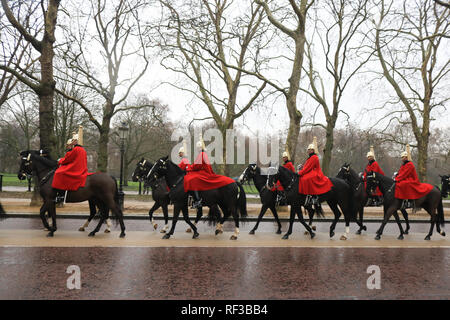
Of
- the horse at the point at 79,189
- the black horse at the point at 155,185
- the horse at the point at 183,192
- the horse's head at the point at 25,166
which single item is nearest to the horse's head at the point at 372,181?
the horse at the point at 183,192

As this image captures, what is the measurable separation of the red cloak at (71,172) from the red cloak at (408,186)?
9.22m

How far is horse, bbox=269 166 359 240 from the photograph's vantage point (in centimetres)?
1062

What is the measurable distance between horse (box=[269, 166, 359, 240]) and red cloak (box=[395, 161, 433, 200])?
4.70 ft

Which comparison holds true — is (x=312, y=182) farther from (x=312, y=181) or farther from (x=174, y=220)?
(x=174, y=220)

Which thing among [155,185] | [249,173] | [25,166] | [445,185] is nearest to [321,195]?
[249,173]

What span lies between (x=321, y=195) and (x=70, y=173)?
7100 mm

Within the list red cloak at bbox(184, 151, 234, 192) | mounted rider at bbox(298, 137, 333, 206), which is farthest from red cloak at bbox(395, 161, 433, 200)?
red cloak at bbox(184, 151, 234, 192)

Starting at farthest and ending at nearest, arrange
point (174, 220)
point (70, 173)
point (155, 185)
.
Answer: point (155, 185) → point (174, 220) → point (70, 173)

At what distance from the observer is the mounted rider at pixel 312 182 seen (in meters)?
10.6

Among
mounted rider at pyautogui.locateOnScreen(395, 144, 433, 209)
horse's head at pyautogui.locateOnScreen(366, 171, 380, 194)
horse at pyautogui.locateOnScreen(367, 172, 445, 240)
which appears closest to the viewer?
mounted rider at pyautogui.locateOnScreen(395, 144, 433, 209)

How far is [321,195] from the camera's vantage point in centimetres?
1079

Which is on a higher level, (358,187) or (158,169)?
(158,169)

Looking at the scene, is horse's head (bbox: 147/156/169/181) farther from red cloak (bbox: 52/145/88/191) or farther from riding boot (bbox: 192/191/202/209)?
red cloak (bbox: 52/145/88/191)
